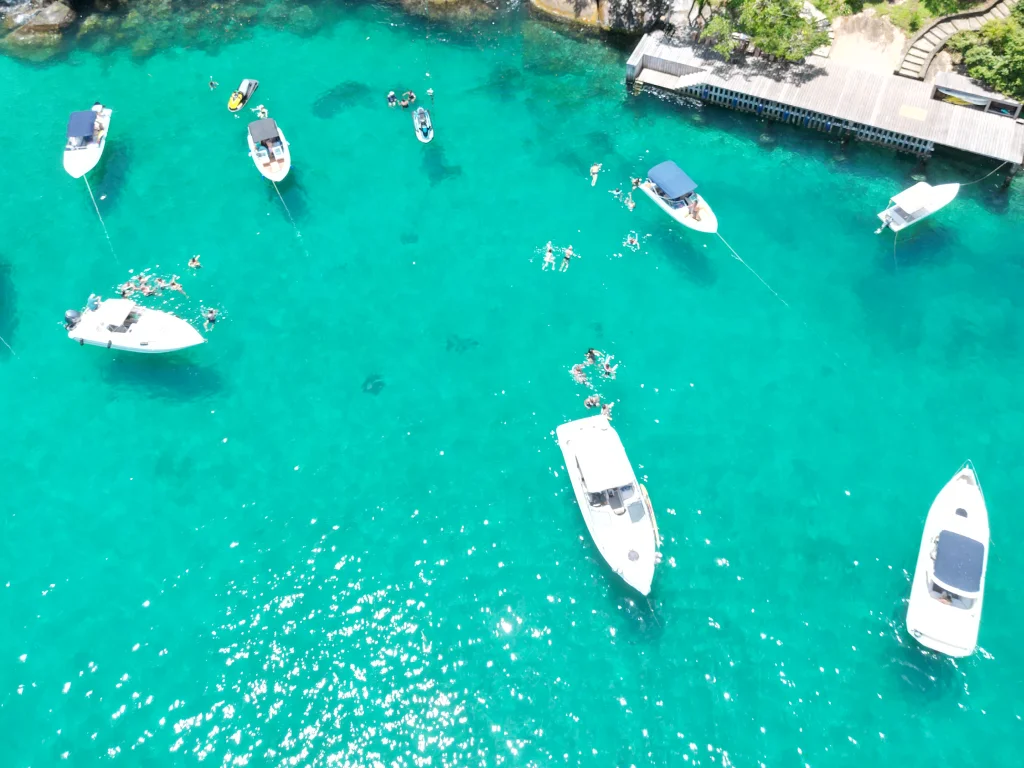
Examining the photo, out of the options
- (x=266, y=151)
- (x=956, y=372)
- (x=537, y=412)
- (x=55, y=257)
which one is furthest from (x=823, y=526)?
(x=55, y=257)

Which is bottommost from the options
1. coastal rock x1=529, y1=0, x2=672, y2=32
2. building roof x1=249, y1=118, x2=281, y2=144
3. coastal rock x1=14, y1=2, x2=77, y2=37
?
building roof x1=249, y1=118, x2=281, y2=144

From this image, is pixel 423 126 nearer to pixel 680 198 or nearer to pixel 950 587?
pixel 680 198

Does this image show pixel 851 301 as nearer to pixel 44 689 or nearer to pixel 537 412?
pixel 537 412

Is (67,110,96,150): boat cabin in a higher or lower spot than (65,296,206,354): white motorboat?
higher

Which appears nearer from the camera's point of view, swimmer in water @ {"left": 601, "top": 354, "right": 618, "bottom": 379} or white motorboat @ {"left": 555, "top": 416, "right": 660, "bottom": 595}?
white motorboat @ {"left": 555, "top": 416, "right": 660, "bottom": 595}

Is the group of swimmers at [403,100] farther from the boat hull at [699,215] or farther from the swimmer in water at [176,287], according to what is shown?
the swimmer in water at [176,287]

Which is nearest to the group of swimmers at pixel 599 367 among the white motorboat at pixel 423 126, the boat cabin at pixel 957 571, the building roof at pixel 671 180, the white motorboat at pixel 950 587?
the building roof at pixel 671 180

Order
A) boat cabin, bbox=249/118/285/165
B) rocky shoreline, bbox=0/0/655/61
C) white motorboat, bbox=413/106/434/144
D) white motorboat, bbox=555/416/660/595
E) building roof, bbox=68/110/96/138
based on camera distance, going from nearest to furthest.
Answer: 1. white motorboat, bbox=555/416/660/595
2. boat cabin, bbox=249/118/285/165
3. building roof, bbox=68/110/96/138
4. white motorboat, bbox=413/106/434/144
5. rocky shoreline, bbox=0/0/655/61

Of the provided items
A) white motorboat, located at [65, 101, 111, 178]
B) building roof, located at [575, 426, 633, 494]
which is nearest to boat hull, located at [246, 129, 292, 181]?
white motorboat, located at [65, 101, 111, 178]

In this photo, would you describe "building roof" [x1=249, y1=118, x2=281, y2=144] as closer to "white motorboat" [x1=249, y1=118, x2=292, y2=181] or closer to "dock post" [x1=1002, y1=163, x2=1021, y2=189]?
"white motorboat" [x1=249, y1=118, x2=292, y2=181]
